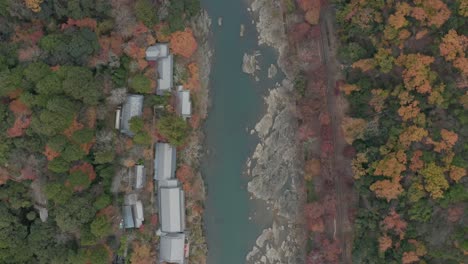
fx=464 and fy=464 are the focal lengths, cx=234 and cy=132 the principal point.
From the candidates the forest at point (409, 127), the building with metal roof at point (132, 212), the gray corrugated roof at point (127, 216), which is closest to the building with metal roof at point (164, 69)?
the building with metal roof at point (132, 212)

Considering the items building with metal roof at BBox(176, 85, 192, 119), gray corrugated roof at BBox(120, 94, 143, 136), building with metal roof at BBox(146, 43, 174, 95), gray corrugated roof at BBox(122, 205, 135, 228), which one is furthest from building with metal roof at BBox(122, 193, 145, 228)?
building with metal roof at BBox(146, 43, 174, 95)

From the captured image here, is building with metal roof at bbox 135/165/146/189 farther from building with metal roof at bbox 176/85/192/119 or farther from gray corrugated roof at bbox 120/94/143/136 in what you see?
building with metal roof at bbox 176/85/192/119

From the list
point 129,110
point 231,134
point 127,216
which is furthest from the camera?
point 231,134

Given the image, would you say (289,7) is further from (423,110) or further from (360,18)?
(423,110)

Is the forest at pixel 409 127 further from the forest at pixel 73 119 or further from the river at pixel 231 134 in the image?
the forest at pixel 73 119

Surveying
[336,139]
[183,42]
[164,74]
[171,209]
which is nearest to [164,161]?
[171,209]

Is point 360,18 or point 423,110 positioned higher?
point 360,18

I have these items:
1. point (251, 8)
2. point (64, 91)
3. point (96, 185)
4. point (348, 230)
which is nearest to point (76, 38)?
point (64, 91)

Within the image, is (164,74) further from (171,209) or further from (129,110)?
(171,209)
